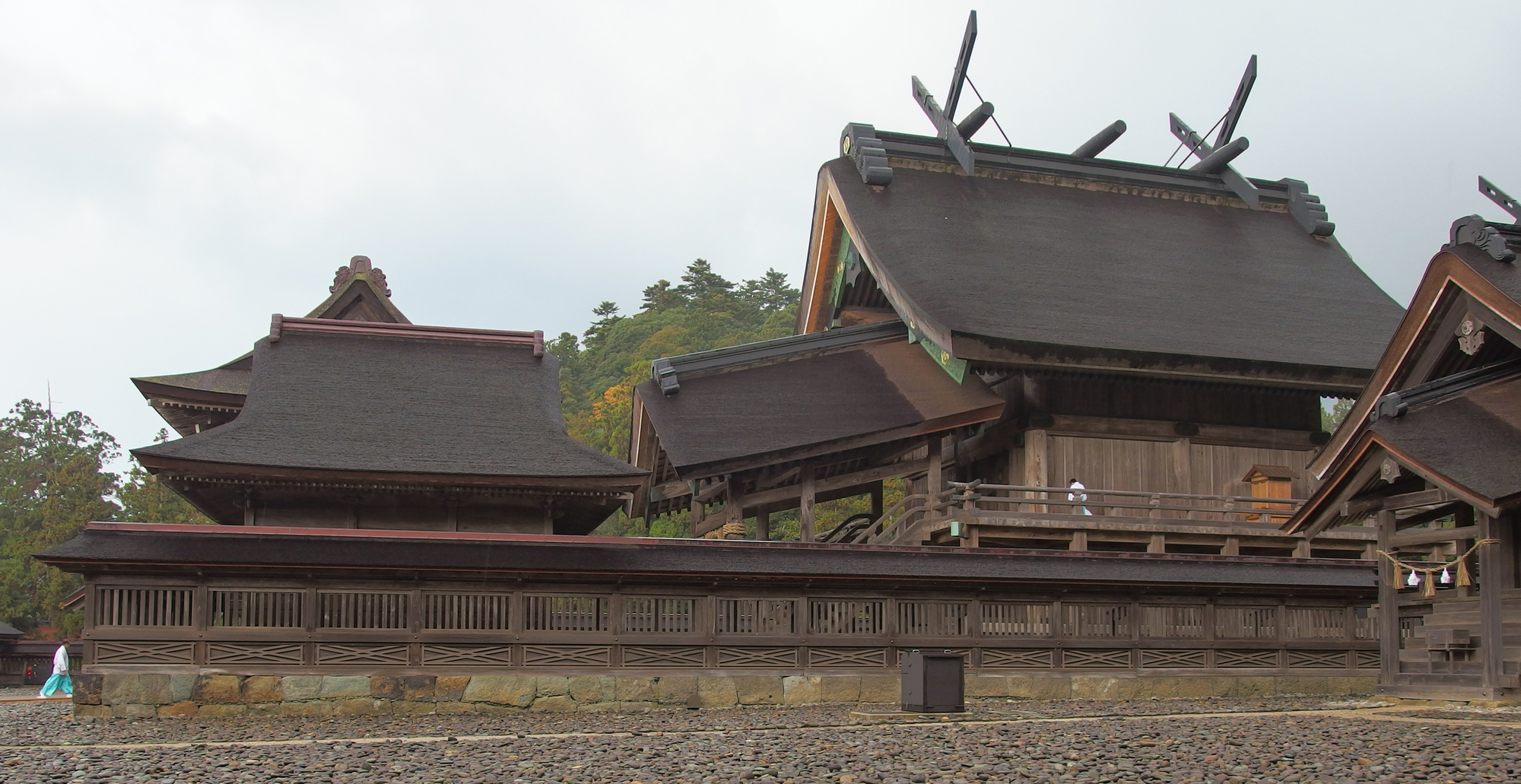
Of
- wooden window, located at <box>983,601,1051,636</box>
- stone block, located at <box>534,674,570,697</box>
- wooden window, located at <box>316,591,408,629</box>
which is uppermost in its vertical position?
wooden window, located at <box>316,591,408,629</box>

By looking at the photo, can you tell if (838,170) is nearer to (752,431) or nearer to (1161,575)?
(752,431)

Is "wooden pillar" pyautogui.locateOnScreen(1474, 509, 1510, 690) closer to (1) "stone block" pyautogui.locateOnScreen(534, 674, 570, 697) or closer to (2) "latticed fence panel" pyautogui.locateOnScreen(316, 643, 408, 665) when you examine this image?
(1) "stone block" pyautogui.locateOnScreen(534, 674, 570, 697)

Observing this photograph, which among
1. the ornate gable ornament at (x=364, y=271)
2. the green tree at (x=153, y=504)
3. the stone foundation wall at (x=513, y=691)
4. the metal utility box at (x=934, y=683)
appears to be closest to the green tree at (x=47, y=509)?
the green tree at (x=153, y=504)

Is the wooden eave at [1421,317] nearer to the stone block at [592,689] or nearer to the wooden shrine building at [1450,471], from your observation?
the wooden shrine building at [1450,471]

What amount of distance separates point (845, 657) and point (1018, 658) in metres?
2.37

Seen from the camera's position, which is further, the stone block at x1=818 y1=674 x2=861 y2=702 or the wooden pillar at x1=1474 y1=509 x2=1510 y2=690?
the stone block at x1=818 y1=674 x2=861 y2=702

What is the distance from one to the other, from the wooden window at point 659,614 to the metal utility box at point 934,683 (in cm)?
402

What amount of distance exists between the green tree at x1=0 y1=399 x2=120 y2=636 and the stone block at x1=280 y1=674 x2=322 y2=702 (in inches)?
901

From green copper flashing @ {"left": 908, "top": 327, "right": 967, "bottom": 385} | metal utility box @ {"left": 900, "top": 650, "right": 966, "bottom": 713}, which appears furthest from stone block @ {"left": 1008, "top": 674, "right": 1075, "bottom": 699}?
green copper flashing @ {"left": 908, "top": 327, "right": 967, "bottom": 385}

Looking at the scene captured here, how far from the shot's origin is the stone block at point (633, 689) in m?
15.7

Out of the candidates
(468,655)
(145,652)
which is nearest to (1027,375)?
(468,655)

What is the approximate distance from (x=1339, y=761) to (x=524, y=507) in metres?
11.9

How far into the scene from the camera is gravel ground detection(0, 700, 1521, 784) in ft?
25.8

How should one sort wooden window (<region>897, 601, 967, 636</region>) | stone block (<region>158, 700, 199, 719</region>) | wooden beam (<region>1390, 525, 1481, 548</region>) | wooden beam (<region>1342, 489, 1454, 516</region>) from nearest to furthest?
wooden beam (<region>1390, 525, 1481, 548</region>), wooden beam (<region>1342, 489, 1454, 516</region>), stone block (<region>158, 700, 199, 719</region>), wooden window (<region>897, 601, 967, 636</region>)
